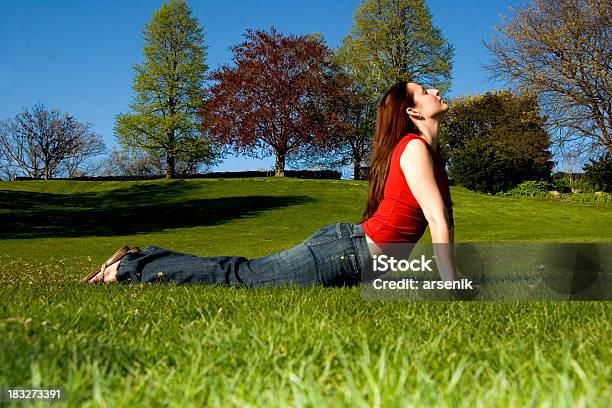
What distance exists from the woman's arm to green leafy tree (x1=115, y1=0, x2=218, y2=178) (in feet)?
139

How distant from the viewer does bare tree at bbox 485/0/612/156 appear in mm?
20906

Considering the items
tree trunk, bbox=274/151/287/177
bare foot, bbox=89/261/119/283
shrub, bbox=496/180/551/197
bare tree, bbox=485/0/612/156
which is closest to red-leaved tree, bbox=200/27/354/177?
tree trunk, bbox=274/151/287/177

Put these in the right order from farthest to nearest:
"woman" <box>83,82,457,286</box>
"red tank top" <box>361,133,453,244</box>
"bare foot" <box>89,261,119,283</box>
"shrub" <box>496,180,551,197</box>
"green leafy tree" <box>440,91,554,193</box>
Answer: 1. "shrub" <box>496,180,551,197</box>
2. "green leafy tree" <box>440,91,554,193</box>
3. "bare foot" <box>89,261,119,283</box>
4. "red tank top" <box>361,133,453,244</box>
5. "woman" <box>83,82,457,286</box>

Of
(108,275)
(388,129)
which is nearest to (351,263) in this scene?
(388,129)

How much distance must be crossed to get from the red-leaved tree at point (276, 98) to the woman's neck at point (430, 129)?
3608 cm

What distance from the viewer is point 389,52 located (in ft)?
160

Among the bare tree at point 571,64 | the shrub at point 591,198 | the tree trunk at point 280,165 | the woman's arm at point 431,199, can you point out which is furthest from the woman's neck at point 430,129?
the tree trunk at point 280,165

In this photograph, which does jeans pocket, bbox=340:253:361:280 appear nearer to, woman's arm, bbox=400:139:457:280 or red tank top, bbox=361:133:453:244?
red tank top, bbox=361:133:453:244

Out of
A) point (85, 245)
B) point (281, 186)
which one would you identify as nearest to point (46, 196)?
point (281, 186)

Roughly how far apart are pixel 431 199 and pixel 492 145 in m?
38.1

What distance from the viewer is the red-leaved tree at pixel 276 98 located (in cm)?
4144

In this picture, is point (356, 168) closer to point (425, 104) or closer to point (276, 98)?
point (276, 98)

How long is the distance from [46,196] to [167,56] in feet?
62.1

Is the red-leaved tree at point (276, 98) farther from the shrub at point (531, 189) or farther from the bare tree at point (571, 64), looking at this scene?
the bare tree at point (571, 64)
